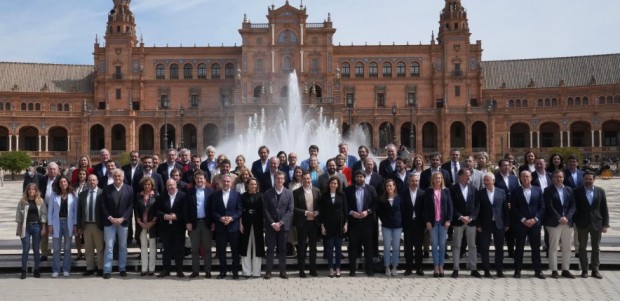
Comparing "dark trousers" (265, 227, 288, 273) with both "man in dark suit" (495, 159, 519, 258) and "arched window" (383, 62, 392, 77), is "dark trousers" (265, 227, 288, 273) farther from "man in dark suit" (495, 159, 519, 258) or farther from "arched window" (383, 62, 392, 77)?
"arched window" (383, 62, 392, 77)

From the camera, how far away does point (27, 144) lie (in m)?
74.4

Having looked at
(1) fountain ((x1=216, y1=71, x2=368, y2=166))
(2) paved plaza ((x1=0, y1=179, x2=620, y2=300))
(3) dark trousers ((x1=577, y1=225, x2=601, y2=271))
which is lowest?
(2) paved plaza ((x1=0, y1=179, x2=620, y2=300))

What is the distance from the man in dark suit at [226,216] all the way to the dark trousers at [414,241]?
3.40 m

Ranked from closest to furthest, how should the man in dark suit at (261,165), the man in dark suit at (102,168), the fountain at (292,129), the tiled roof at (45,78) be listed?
the man in dark suit at (102,168)
the man in dark suit at (261,165)
the fountain at (292,129)
the tiled roof at (45,78)

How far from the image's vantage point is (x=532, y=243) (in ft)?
39.9

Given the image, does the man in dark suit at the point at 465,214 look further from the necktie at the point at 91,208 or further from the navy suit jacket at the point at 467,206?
the necktie at the point at 91,208

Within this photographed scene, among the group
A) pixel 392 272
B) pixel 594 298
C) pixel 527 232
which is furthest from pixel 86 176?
pixel 594 298

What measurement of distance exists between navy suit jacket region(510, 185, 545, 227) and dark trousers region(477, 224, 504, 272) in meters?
0.50

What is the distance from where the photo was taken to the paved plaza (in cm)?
1050

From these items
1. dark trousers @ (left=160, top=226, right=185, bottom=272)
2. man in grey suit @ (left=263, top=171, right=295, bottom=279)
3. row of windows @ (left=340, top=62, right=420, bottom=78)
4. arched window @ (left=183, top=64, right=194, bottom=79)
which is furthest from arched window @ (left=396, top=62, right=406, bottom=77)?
dark trousers @ (left=160, top=226, right=185, bottom=272)

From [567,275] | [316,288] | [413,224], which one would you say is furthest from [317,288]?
[567,275]

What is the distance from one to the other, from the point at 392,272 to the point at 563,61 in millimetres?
74761

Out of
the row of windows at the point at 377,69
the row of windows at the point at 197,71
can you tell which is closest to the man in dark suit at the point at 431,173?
the row of windows at the point at 377,69

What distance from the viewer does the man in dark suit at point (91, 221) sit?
12.3 m
